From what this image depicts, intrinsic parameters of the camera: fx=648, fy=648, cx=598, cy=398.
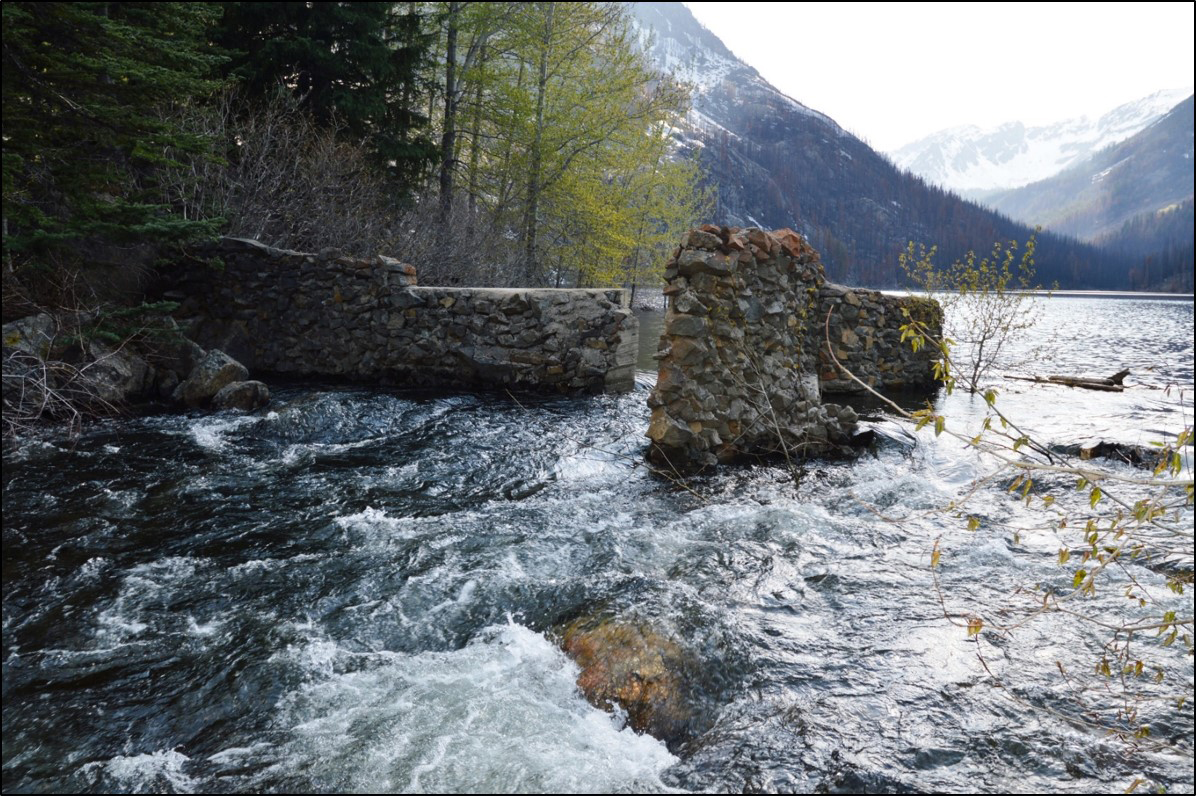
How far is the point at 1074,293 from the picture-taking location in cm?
9275

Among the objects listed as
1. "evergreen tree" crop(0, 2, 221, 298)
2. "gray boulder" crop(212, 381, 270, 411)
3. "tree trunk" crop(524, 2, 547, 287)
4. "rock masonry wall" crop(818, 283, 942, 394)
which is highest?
"tree trunk" crop(524, 2, 547, 287)

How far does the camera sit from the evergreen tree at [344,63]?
11.7 meters

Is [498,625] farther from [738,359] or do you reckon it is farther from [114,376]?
[114,376]

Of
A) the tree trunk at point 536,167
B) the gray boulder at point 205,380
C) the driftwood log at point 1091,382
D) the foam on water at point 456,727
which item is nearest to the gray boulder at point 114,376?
the gray boulder at point 205,380

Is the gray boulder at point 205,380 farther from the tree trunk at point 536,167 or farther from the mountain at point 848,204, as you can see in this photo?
the mountain at point 848,204

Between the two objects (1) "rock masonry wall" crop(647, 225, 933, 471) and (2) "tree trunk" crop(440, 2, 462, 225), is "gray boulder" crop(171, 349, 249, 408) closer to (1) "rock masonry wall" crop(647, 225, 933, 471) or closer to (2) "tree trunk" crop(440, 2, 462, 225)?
(1) "rock masonry wall" crop(647, 225, 933, 471)

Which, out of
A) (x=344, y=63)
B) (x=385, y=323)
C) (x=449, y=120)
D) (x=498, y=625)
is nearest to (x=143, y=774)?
(x=498, y=625)

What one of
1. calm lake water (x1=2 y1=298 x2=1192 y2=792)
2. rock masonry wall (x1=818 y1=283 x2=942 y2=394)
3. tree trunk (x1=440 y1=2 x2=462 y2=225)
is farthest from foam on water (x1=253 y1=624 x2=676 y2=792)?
tree trunk (x1=440 y1=2 x2=462 y2=225)

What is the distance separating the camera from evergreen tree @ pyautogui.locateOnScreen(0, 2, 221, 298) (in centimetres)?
581

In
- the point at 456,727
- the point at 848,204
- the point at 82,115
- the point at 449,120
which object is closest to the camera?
the point at 456,727

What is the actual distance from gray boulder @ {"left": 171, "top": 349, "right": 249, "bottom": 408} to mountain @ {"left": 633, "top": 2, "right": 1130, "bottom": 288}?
83525mm

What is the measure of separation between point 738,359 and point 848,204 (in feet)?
405

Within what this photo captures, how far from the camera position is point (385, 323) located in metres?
9.86

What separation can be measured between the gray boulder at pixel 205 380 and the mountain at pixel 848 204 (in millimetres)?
83525
